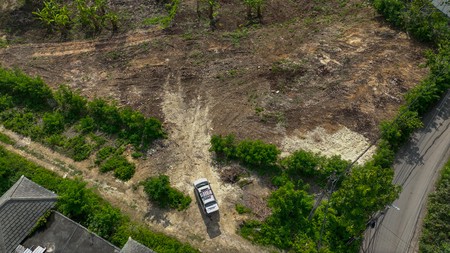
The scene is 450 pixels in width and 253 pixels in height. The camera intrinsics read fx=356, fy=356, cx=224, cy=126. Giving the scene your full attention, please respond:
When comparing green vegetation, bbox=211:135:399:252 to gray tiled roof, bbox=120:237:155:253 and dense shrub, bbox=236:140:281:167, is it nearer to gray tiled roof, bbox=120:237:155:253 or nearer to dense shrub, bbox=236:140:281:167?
dense shrub, bbox=236:140:281:167

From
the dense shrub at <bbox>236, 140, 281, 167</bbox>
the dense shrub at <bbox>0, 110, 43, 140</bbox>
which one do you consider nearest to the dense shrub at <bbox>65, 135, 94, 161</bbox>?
the dense shrub at <bbox>0, 110, 43, 140</bbox>

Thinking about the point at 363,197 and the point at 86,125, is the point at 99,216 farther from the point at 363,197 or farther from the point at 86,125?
the point at 363,197

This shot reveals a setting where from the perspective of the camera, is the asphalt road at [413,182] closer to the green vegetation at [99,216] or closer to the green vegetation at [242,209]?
the green vegetation at [242,209]

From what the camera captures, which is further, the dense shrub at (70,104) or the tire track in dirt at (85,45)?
the tire track in dirt at (85,45)

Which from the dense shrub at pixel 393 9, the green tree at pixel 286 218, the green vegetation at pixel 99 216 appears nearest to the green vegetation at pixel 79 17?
the green vegetation at pixel 99 216

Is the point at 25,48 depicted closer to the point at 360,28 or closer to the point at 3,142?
the point at 3,142

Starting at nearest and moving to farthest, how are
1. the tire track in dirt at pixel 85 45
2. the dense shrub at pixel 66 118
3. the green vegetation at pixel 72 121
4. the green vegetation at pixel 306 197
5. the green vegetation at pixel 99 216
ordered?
the green vegetation at pixel 306 197
the green vegetation at pixel 99 216
the green vegetation at pixel 72 121
the dense shrub at pixel 66 118
the tire track in dirt at pixel 85 45
